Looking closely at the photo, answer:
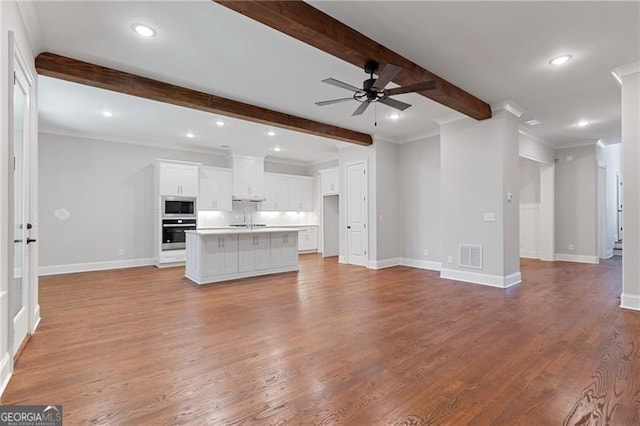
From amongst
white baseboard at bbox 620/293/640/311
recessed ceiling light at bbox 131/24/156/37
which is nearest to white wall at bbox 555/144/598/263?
white baseboard at bbox 620/293/640/311

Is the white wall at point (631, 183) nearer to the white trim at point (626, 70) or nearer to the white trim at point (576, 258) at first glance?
the white trim at point (626, 70)

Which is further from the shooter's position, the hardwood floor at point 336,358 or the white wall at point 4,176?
the white wall at point 4,176

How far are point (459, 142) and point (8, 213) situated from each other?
5953 mm

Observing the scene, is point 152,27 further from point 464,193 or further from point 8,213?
point 464,193

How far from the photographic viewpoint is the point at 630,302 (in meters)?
3.87

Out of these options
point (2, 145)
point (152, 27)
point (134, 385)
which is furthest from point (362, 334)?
point (152, 27)

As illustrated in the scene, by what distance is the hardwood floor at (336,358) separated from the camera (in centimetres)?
193

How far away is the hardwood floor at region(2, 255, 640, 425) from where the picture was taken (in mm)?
1929

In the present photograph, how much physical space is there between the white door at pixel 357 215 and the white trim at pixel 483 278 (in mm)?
1928

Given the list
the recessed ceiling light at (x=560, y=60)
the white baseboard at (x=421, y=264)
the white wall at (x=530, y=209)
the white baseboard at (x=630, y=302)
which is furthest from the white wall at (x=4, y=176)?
the white wall at (x=530, y=209)

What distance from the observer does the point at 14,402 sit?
2014mm

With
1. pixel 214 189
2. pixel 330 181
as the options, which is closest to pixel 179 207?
pixel 214 189

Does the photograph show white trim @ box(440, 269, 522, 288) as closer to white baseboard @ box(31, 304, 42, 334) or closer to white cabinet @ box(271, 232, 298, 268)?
white cabinet @ box(271, 232, 298, 268)

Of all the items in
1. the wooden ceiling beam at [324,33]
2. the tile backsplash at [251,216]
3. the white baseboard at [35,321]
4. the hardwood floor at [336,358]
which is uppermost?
the wooden ceiling beam at [324,33]
